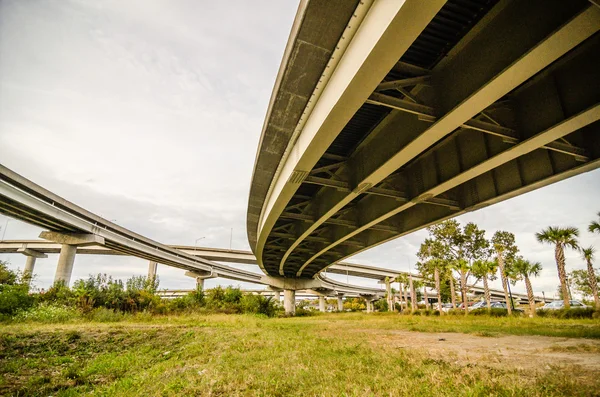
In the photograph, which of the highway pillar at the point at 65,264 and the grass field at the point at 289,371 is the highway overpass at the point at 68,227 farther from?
the grass field at the point at 289,371

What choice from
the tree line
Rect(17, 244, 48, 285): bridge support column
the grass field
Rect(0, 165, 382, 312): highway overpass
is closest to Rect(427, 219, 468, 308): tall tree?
the tree line

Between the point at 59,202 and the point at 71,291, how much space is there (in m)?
8.81

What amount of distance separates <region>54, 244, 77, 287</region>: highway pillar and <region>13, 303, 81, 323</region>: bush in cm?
1408

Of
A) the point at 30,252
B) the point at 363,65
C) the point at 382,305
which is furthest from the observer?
the point at 382,305

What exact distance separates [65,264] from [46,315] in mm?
17164

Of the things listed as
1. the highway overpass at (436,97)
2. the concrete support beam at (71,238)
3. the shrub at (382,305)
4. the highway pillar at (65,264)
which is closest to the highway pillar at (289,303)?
the concrete support beam at (71,238)

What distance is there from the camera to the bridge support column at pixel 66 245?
33.2m

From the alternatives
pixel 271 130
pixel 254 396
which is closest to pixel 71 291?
pixel 271 130

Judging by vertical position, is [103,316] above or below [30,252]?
below

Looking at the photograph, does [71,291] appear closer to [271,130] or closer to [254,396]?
[271,130]

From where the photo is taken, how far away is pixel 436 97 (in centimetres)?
771

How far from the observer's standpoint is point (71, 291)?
25.1 meters

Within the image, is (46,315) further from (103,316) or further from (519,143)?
(519,143)

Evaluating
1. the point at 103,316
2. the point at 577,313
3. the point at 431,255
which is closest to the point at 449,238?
the point at 431,255
